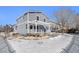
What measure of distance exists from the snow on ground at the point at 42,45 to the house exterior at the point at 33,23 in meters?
0.16

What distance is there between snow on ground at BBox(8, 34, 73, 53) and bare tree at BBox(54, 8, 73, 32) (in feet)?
0.49

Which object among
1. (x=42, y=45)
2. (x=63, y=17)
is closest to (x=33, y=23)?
(x=42, y=45)

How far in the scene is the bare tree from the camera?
7.82m

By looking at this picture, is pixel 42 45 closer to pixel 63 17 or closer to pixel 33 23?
pixel 33 23

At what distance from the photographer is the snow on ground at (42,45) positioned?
777cm

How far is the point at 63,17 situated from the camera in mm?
7828

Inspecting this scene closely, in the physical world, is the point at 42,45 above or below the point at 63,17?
below

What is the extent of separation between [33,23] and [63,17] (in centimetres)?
46

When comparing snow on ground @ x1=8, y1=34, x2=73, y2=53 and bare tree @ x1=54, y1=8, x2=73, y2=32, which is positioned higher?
bare tree @ x1=54, y1=8, x2=73, y2=32

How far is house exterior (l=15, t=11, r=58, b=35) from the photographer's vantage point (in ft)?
25.5

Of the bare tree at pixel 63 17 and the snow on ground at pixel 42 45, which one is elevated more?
the bare tree at pixel 63 17
